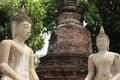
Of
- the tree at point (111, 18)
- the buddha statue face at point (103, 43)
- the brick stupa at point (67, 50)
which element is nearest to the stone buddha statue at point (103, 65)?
the buddha statue face at point (103, 43)

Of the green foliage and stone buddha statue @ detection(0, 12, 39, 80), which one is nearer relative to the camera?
stone buddha statue @ detection(0, 12, 39, 80)

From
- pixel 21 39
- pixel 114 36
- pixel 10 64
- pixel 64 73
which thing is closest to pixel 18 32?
pixel 21 39

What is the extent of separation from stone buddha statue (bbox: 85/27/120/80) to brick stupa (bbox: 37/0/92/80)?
20.9 ft

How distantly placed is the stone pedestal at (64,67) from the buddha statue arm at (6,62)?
7.58 metres

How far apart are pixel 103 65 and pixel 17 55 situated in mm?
1620

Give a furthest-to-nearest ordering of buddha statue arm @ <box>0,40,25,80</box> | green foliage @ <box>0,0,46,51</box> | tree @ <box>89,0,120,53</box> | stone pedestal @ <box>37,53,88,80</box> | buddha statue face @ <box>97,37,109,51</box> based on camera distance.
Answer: tree @ <box>89,0,120,53</box>
green foliage @ <box>0,0,46,51</box>
stone pedestal @ <box>37,53,88,80</box>
buddha statue face @ <box>97,37,109,51</box>
buddha statue arm @ <box>0,40,25,80</box>

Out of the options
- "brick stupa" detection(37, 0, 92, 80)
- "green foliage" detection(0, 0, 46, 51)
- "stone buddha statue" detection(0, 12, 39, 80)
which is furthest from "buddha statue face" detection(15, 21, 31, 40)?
"green foliage" detection(0, 0, 46, 51)

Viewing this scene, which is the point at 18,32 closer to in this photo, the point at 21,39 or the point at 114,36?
the point at 21,39

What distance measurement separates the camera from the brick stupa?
512 inches

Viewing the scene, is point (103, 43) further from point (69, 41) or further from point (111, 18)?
point (111, 18)

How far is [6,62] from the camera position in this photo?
539cm

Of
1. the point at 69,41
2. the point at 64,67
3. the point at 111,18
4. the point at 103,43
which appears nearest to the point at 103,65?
the point at 103,43

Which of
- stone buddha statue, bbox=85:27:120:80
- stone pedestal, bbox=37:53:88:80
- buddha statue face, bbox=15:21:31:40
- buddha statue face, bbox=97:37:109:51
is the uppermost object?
buddha statue face, bbox=15:21:31:40

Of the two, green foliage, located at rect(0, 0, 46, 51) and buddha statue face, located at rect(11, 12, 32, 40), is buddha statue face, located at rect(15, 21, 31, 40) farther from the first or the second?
green foliage, located at rect(0, 0, 46, 51)
